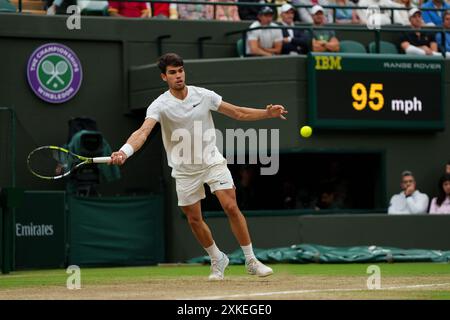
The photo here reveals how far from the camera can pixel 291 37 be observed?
19.5m

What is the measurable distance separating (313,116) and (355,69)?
1.13 metres

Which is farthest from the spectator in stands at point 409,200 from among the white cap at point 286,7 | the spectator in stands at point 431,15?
the spectator in stands at point 431,15

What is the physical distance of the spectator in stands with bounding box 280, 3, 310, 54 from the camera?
1933 centimetres

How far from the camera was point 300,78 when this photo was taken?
18.9 meters

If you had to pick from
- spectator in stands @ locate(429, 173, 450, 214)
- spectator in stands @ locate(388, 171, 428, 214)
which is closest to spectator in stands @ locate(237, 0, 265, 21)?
spectator in stands @ locate(388, 171, 428, 214)

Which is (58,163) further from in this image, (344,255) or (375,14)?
(375,14)

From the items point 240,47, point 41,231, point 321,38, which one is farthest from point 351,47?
point 41,231

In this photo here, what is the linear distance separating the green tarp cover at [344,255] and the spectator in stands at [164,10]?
5030 millimetres

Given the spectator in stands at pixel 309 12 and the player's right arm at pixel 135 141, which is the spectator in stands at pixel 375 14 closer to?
the spectator in stands at pixel 309 12

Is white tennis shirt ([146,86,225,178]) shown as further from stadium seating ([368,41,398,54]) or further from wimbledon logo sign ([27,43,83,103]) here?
stadium seating ([368,41,398,54])

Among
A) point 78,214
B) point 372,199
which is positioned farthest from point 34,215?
point 372,199

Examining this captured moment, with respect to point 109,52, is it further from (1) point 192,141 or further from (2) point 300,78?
(1) point 192,141

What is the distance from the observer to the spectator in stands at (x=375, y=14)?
69.3ft
